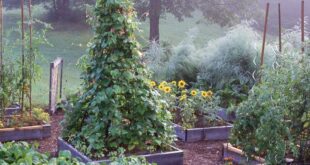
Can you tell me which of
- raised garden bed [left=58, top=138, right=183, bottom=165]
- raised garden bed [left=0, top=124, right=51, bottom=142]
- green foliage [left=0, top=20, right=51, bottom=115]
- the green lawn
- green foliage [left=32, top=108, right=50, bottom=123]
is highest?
the green lawn

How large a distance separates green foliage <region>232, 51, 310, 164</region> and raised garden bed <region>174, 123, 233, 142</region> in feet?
5.52

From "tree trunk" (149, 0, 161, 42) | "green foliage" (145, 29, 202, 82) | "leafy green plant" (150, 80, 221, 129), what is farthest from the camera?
"tree trunk" (149, 0, 161, 42)

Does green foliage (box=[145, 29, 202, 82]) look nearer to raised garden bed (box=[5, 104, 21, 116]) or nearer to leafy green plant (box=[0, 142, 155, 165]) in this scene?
raised garden bed (box=[5, 104, 21, 116])

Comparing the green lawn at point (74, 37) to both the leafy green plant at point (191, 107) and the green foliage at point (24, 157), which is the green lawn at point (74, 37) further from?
the green foliage at point (24, 157)

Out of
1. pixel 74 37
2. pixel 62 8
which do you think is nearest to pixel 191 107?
pixel 74 37

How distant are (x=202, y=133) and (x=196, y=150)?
0.51 metres

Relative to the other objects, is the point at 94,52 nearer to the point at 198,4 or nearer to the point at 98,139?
the point at 98,139

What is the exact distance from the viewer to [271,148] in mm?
5918


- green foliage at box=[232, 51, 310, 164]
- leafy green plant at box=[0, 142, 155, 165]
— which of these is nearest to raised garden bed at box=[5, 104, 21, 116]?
green foliage at box=[232, 51, 310, 164]

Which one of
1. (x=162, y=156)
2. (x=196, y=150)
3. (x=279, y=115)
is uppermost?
(x=279, y=115)

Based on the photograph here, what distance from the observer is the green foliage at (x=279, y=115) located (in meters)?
5.88

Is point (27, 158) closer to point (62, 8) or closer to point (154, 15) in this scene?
point (154, 15)

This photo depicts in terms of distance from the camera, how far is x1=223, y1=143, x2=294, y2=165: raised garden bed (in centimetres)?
652

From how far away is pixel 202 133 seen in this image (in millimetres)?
8180
